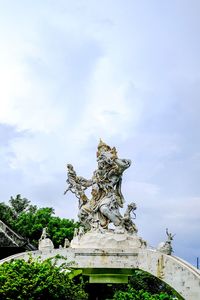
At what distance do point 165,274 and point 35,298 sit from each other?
5.22 meters

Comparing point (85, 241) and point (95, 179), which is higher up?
point (95, 179)

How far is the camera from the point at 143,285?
31547 mm

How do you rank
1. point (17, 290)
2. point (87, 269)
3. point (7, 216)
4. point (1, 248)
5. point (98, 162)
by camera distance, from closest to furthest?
1. point (17, 290)
2. point (87, 269)
3. point (98, 162)
4. point (1, 248)
5. point (7, 216)

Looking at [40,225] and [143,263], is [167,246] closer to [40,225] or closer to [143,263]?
[143,263]

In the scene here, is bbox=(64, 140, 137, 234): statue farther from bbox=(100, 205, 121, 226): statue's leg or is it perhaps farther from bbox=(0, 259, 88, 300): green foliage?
bbox=(0, 259, 88, 300): green foliage

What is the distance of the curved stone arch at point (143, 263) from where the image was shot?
66.4 ft

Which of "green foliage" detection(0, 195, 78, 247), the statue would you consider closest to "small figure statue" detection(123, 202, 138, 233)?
the statue

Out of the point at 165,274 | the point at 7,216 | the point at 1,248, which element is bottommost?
the point at 165,274

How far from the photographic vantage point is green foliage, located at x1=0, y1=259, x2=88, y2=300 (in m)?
17.2

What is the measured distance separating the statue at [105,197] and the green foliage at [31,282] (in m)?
4.66

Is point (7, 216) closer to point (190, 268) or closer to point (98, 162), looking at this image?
point (98, 162)

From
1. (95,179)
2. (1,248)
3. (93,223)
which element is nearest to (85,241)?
(93,223)

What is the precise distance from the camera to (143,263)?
21.3 meters

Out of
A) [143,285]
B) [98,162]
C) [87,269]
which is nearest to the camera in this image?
[87,269]
